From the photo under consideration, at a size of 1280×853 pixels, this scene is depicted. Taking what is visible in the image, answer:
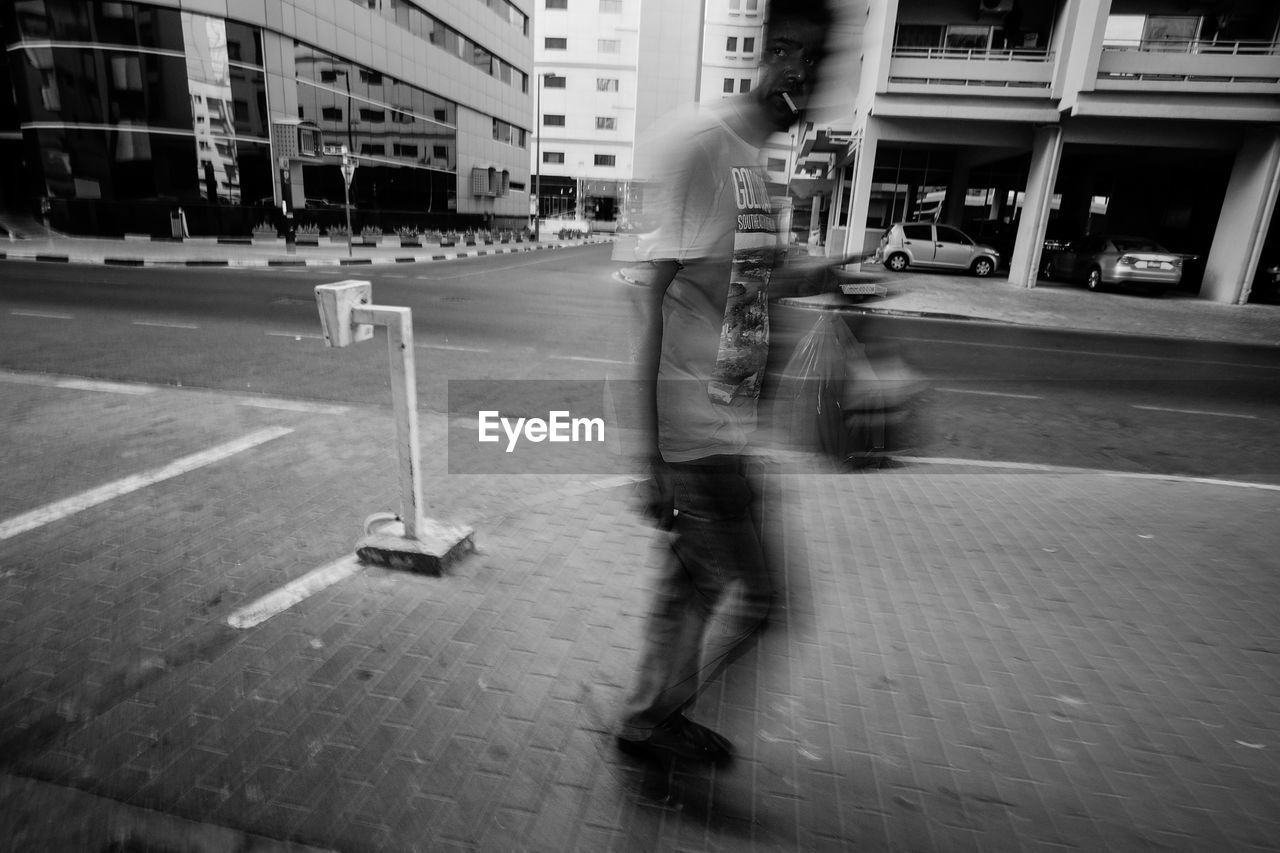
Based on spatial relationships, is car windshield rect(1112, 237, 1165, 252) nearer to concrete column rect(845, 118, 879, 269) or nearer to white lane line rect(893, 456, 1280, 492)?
concrete column rect(845, 118, 879, 269)

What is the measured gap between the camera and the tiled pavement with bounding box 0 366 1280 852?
2.00 metres

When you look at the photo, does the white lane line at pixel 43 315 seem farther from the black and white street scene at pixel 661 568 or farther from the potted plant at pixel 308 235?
the potted plant at pixel 308 235

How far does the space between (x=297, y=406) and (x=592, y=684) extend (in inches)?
168

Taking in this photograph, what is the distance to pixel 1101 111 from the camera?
59.7 feet

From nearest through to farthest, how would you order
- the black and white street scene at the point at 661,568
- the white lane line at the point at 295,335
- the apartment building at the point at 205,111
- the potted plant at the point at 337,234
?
1. the black and white street scene at the point at 661,568
2. the white lane line at the point at 295,335
3. the apartment building at the point at 205,111
4. the potted plant at the point at 337,234

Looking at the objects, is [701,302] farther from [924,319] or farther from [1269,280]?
[1269,280]

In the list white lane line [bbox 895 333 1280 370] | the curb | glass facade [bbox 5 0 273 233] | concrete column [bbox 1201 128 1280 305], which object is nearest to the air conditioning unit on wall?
concrete column [bbox 1201 128 1280 305]

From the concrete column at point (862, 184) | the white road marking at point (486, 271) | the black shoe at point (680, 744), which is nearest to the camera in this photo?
the black shoe at point (680, 744)

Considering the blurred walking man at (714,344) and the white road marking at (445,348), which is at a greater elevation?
the blurred walking man at (714,344)

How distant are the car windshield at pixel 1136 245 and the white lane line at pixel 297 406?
21.7 meters

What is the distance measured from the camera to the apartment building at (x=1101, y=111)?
59.0 feet

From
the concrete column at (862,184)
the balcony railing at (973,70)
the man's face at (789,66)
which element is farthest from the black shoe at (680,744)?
the balcony railing at (973,70)

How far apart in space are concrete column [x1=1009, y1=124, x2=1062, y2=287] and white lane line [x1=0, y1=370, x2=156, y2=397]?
70.0ft

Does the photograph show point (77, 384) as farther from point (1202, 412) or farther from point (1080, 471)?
point (1202, 412)
